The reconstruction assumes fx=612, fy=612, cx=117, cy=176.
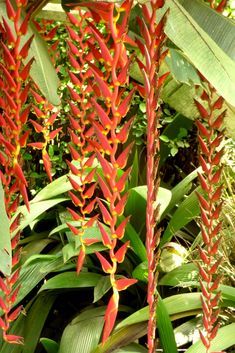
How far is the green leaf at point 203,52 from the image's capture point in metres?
0.38

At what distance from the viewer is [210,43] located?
0.39 meters

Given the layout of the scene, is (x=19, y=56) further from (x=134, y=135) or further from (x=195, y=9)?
(x=134, y=135)

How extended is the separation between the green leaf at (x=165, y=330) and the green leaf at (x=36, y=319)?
Result: 0.43 meters

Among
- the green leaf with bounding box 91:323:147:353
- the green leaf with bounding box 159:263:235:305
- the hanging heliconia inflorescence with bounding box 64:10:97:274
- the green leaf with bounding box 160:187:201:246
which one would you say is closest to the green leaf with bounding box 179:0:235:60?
the hanging heliconia inflorescence with bounding box 64:10:97:274

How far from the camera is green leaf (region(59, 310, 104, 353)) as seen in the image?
1.57 m

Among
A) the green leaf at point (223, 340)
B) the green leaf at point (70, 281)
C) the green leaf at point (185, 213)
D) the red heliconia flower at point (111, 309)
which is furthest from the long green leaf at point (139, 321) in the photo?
the red heliconia flower at point (111, 309)

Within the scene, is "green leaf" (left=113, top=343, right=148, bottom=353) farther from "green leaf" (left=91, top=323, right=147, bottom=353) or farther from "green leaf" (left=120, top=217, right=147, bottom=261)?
"green leaf" (left=120, top=217, right=147, bottom=261)

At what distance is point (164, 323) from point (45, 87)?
1034 millimetres

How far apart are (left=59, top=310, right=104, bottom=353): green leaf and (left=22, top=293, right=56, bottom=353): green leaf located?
132 millimetres

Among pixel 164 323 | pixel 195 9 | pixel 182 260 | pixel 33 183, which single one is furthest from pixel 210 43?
pixel 33 183

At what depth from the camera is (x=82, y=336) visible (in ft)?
5.28

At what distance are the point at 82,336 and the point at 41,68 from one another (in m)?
1.17

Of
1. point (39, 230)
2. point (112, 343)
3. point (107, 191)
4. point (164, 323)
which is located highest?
point (107, 191)

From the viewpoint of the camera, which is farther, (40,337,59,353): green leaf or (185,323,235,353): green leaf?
(40,337,59,353): green leaf
